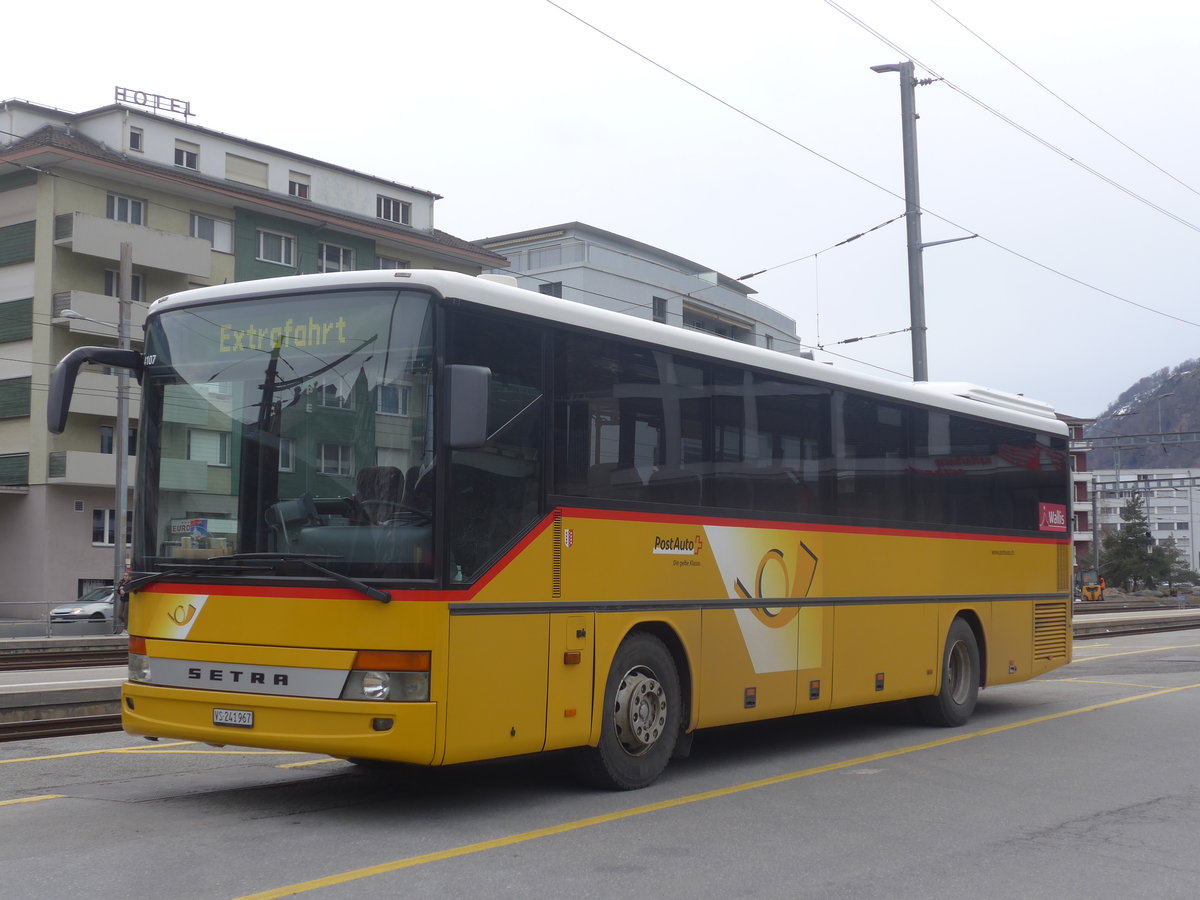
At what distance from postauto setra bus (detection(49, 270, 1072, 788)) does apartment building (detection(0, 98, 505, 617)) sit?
115ft

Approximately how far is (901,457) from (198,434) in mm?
6745

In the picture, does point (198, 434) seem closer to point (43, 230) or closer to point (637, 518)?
point (637, 518)

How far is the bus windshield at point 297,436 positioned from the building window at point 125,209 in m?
39.8

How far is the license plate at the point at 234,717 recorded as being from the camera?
7.95 metres

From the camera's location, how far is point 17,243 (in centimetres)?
4456

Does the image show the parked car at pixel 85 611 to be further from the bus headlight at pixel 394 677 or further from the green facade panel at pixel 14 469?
the bus headlight at pixel 394 677

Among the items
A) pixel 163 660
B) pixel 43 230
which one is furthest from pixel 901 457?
pixel 43 230

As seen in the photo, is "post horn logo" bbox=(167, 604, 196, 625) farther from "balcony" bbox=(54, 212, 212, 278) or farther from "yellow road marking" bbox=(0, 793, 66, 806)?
"balcony" bbox=(54, 212, 212, 278)

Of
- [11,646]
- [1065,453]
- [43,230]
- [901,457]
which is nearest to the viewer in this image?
[901,457]

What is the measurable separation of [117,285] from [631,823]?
42.0 m

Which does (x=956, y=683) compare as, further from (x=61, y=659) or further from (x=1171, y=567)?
(x=1171, y=567)

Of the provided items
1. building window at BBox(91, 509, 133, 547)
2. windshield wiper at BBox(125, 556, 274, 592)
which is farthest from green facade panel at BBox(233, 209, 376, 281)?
windshield wiper at BBox(125, 556, 274, 592)

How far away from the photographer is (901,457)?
12812 mm

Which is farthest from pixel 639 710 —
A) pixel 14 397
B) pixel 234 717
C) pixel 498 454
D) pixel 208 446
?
pixel 14 397
